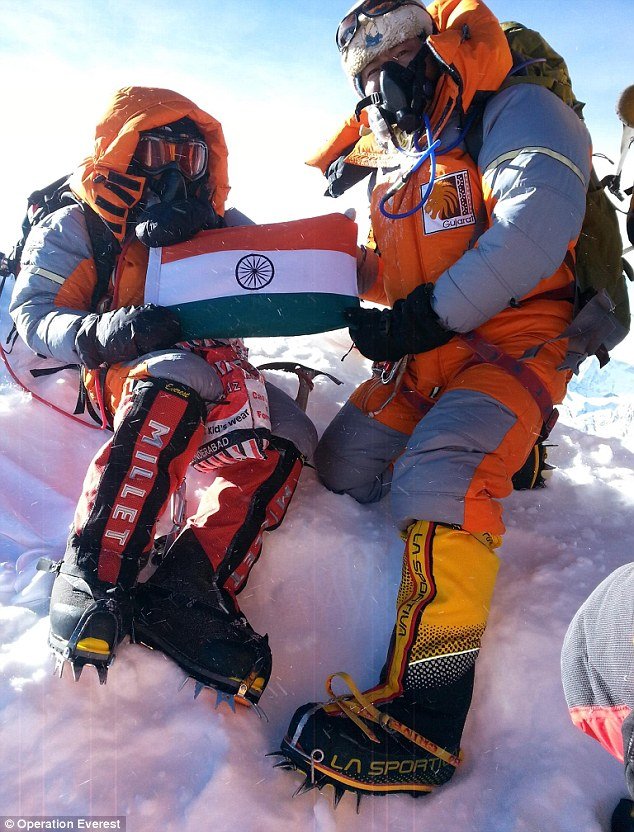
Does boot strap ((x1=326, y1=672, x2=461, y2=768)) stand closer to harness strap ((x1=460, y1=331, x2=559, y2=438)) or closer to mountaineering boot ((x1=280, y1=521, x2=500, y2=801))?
mountaineering boot ((x1=280, y1=521, x2=500, y2=801))

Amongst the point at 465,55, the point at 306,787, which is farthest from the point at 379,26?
the point at 306,787

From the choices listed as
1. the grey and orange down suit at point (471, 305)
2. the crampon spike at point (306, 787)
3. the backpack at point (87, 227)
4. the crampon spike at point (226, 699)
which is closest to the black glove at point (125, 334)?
the backpack at point (87, 227)

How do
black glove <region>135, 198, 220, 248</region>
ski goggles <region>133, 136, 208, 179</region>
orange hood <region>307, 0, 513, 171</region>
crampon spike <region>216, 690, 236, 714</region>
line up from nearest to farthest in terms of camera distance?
crampon spike <region>216, 690, 236, 714</region>, orange hood <region>307, 0, 513, 171</region>, black glove <region>135, 198, 220, 248</region>, ski goggles <region>133, 136, 208, 179</region>

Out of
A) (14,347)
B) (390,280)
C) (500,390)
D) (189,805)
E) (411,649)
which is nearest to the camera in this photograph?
(189,805)

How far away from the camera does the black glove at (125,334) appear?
2139 mm

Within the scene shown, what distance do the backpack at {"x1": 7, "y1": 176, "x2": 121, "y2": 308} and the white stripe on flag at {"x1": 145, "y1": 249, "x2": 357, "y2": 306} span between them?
309 millimetres

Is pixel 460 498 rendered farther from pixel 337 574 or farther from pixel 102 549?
pixel 102 549

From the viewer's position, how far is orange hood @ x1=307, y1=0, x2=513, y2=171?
206 centimetres

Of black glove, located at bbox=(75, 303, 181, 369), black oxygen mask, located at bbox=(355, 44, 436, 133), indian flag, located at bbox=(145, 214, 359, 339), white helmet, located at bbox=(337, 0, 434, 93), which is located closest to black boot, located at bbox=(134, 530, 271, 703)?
black glove, located at bbox=(75, 303, 181, 369)

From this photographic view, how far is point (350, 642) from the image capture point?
209 cm

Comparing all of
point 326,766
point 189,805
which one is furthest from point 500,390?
point 189,805

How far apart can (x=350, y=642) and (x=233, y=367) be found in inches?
40.4

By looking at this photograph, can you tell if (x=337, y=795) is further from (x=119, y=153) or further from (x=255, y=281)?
(x=119, y=153)

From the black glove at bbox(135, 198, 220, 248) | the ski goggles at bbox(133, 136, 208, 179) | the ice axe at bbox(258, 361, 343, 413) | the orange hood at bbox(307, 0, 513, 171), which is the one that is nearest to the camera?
the orange hood at bbox(307, 0, 513, 171)
